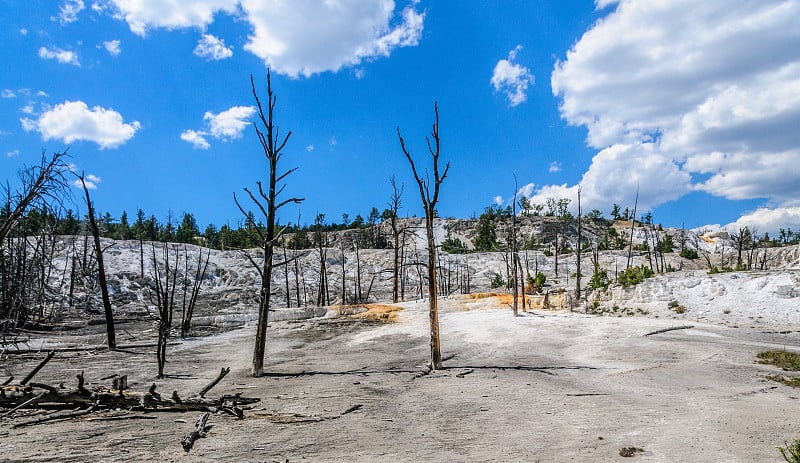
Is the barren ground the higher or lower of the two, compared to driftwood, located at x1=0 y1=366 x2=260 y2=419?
lower

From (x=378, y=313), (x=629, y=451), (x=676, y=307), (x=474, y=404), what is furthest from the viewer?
(x=378, y=313)

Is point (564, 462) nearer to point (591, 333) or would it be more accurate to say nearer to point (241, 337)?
point (591, 333)

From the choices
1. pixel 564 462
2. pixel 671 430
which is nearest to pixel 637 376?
pixel 671 430

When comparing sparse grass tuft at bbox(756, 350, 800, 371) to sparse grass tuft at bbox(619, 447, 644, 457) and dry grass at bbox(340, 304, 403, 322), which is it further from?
dry grass at bbox(340, 304, 403, 322)

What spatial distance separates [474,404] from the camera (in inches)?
375

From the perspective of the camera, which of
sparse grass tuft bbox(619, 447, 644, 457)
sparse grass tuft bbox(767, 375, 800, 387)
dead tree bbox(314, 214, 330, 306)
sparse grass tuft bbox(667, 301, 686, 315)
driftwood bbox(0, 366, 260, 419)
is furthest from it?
dead tree bbox(314, 214, 330, 306)

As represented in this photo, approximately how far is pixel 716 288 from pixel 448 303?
55.4 feet

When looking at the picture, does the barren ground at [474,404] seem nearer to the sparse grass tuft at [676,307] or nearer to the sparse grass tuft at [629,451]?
the sparse grass tuft at [629,451]

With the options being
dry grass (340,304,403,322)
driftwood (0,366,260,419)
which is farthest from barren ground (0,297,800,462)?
dry grass (340,304,403,322)

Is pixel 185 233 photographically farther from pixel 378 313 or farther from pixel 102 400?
pixel 102 400

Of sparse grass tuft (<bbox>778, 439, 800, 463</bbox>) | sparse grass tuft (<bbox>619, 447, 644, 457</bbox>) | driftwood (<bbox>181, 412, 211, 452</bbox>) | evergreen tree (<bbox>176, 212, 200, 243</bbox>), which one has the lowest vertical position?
sparse grass tuft (<bbox>619, 447, 644, 457</bbox>)

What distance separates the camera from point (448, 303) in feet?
115

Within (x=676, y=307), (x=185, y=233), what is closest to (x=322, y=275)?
(x=676, y=307)

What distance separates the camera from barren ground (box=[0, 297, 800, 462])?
659 cm
